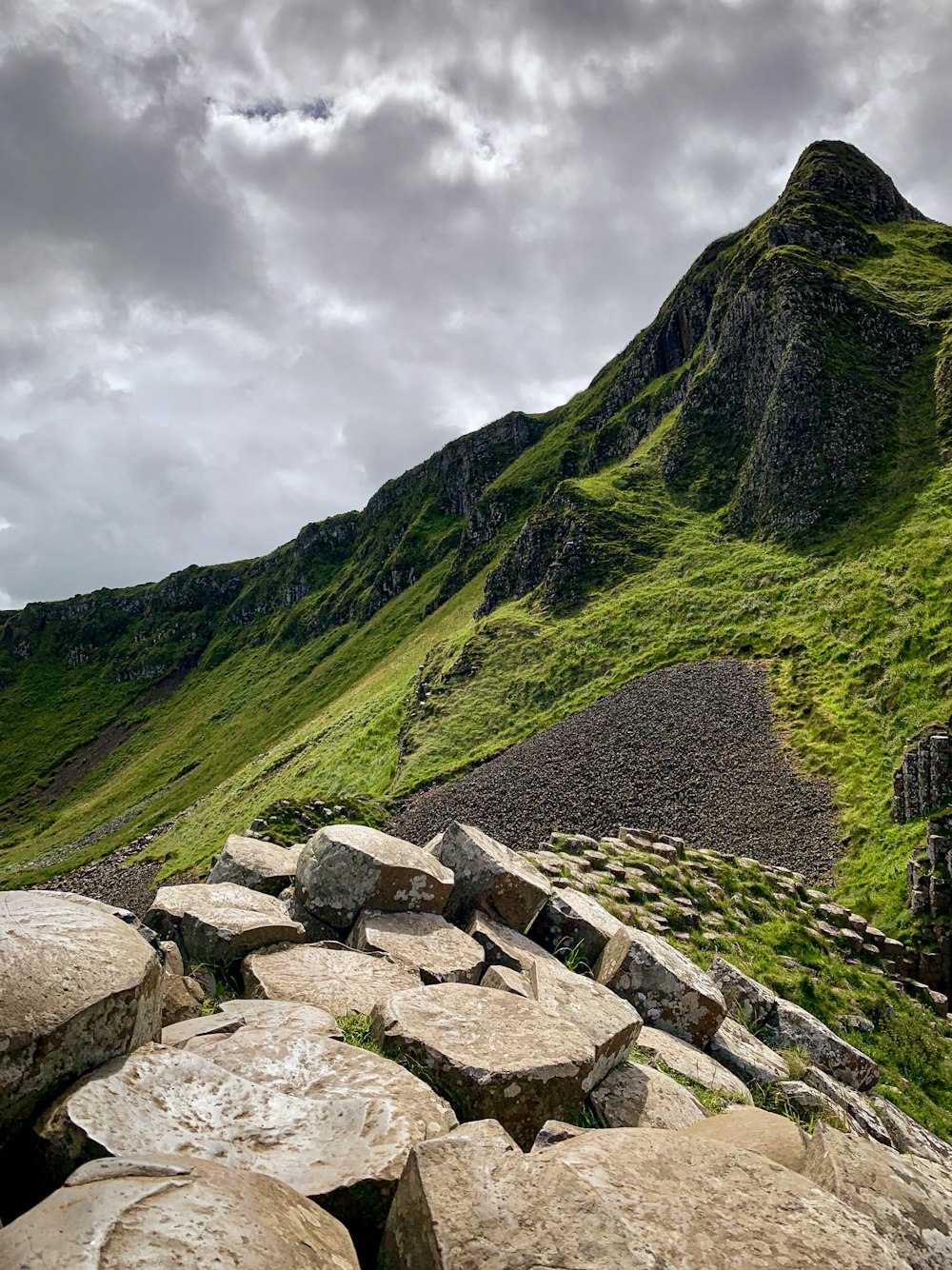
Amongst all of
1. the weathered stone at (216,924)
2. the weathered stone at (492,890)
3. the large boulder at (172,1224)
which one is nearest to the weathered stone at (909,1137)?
the weathered stone at (492,890)

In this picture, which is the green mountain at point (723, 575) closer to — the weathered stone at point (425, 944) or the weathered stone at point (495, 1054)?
the weathered stone at point (425, 944)

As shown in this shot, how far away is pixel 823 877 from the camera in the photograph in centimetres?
2198

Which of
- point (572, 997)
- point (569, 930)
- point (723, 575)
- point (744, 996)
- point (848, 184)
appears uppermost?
point (848, 184)

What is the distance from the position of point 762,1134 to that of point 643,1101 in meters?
1.31

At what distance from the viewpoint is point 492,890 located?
1050 cm

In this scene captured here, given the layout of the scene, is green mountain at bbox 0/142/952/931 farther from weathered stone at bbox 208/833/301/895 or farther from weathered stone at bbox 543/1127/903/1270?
weathered stone at bbox 543/1127/903/1270

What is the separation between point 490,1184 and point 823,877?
2224 centimetres

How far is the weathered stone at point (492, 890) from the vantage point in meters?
10.5

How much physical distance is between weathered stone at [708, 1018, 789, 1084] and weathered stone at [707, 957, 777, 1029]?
3.17 ft

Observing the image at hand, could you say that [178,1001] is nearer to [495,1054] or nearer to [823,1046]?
[495,1054]

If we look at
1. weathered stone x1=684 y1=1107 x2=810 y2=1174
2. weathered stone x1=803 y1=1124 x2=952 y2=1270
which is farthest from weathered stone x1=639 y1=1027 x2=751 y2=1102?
weathered stone x1=803 y1=1124 x2=952 y2=1270

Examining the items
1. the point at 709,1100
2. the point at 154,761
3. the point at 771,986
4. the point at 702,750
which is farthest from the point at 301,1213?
the point at 154,761

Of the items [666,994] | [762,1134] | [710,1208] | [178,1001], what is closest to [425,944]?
[178,1001]

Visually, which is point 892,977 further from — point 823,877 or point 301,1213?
point 301,1213
